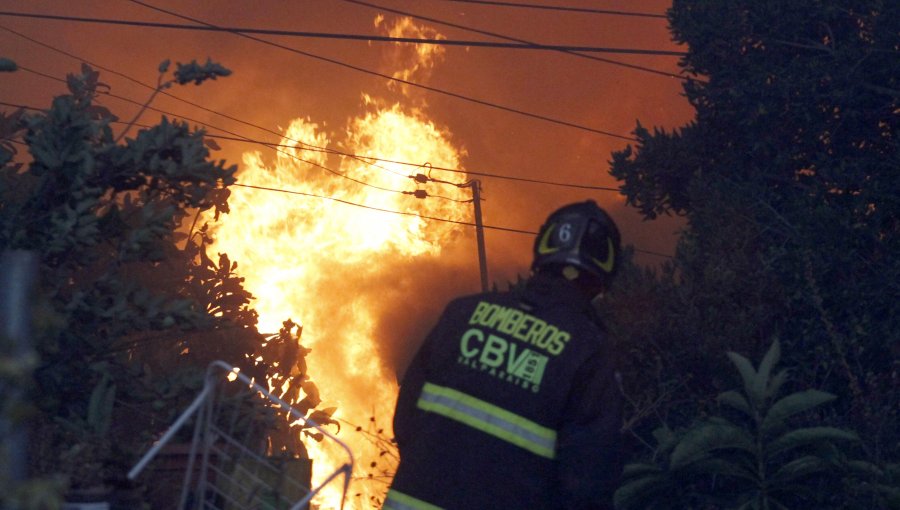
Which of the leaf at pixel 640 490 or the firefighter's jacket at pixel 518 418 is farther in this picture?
the leaf at pixel 640 490

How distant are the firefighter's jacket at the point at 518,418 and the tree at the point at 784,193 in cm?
416

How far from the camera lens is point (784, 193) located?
1137cm

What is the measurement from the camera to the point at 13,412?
5.16ft

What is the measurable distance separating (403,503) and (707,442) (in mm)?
2705

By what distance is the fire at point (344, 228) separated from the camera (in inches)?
983

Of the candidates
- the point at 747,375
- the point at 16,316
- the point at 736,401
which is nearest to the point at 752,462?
the point at 736,401

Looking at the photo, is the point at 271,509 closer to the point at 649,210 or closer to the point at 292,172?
the point at 649,210

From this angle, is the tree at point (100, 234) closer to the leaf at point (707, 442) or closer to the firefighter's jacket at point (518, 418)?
the firefighter's jacket at point (518, 418)

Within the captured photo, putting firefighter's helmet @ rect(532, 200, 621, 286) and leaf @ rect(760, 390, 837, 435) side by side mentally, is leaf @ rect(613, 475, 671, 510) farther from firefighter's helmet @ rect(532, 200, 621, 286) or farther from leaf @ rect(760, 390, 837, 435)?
firefighter's helmet @ rect(532, 200, 621, 286)

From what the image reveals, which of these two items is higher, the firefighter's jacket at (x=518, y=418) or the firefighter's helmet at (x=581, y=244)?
the firefighter's helmet at (x=581, y=244)

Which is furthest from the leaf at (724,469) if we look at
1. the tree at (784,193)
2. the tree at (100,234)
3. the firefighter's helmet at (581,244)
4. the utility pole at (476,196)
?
the utility pole at (476,196)

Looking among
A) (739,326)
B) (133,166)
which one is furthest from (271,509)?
(739,326)

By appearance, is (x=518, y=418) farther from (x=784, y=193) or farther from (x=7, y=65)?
(x=784, y=193)

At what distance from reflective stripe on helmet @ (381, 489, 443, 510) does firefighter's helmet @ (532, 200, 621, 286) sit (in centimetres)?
91
